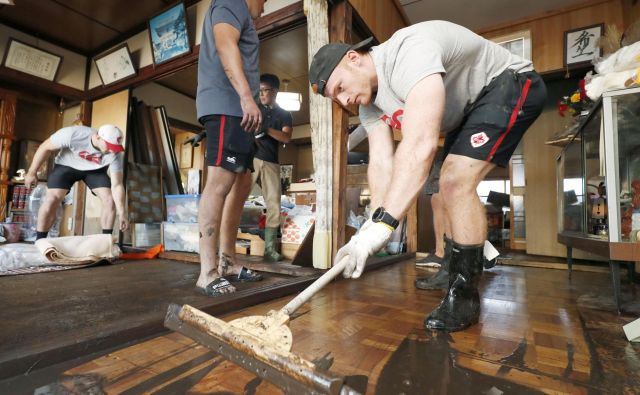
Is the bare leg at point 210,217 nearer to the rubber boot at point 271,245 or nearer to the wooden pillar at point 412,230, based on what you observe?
the rubber boot at point 271,245

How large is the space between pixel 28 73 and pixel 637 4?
6.43 meters

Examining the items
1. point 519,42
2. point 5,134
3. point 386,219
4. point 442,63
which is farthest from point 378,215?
point 5,134

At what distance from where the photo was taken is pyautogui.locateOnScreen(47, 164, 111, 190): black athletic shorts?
2.57 m

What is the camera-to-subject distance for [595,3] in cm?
311

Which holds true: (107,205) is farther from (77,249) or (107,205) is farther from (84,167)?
(77,249)

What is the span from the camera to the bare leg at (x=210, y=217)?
1366mm

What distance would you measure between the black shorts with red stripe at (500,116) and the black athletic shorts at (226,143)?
90cm

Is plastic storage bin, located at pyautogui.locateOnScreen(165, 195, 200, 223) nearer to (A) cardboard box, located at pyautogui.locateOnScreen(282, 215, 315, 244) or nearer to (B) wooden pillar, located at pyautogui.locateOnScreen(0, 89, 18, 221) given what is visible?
(A) cardboard box, located at pyautogui.locateOnScreen(282, 215, 315, 244)

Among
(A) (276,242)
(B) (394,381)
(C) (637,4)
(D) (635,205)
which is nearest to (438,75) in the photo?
(B) (394,381)

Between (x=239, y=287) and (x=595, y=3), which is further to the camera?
(x=595, y=3)

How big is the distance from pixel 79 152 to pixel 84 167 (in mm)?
127

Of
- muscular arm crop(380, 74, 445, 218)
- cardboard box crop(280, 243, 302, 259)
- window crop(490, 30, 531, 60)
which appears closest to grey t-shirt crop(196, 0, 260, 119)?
muscular arm crop(380, 74, 445, 218)

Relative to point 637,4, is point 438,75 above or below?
below

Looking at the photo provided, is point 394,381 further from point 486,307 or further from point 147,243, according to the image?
point 147,243
